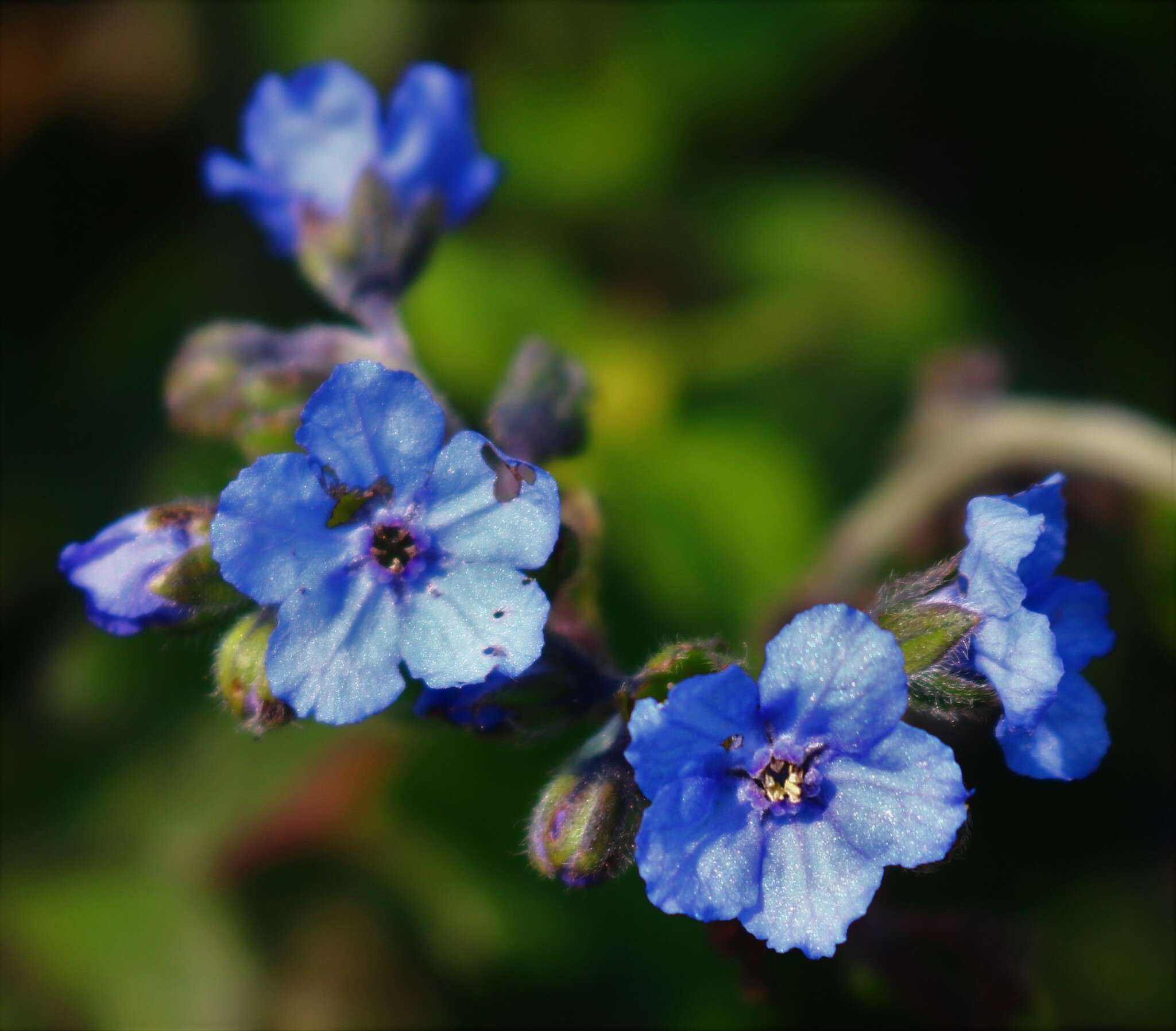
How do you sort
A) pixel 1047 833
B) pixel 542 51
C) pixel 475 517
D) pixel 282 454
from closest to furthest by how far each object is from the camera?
1. pixel 282 454
2. pixel 475 517
3. pixel 1047 833
4. pixel 542 51

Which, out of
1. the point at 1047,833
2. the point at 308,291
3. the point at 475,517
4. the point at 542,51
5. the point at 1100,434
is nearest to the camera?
the point at 475,517

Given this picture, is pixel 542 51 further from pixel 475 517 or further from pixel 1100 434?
pixel 475 517

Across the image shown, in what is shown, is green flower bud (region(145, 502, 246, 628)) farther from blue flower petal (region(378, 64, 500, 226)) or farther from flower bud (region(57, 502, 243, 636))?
blue flower petal (region(378, 64, 500, 226))

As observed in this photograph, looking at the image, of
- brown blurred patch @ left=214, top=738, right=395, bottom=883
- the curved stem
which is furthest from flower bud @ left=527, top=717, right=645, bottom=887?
brown blurred patch @ left=214, top=738, right=395, bottom=883

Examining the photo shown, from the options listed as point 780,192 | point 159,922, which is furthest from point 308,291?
point 159,922

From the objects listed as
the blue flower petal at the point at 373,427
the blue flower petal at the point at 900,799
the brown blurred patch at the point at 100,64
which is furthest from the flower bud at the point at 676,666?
the brown blurred patch at the point at 100,64

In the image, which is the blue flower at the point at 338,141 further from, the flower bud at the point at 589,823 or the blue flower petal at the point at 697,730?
the blue flower petal at the point at 697,730
